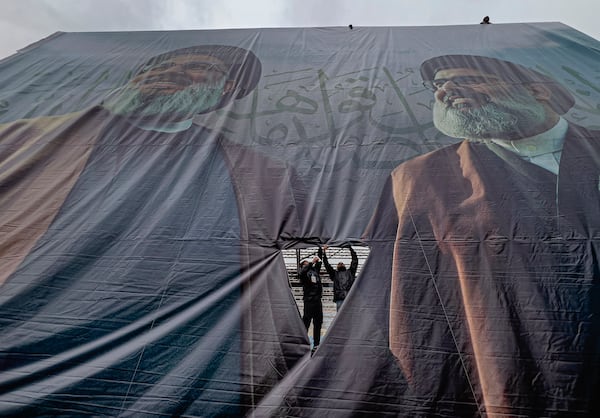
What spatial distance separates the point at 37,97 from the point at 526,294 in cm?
434

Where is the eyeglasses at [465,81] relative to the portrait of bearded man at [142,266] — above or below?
above

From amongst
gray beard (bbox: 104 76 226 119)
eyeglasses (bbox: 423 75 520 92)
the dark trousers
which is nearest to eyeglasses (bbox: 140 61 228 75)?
gray beard (bbox: 104 76 226 119)

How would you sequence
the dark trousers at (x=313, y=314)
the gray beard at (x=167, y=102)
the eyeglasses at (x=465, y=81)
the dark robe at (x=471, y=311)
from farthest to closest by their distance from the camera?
the eyeglasses at (x=465, y=81) → the gray beard at (x=167, y=102) → the dark trousers at (x=313, y=314) → the dark robe at (x=471, y=311)

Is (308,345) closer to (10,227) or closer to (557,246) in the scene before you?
(557,246)

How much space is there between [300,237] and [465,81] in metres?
2.28

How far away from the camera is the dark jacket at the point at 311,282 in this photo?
2988mm

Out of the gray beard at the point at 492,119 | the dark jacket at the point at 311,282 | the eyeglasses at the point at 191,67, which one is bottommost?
the dark jacket at the point at 311,282

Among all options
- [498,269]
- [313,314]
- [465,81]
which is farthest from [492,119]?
[313,314]

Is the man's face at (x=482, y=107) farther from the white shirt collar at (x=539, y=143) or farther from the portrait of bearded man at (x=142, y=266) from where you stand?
the portrait of bearded man at (x=142, y=266)

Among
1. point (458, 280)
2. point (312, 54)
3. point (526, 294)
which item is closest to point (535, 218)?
point (526, 294)

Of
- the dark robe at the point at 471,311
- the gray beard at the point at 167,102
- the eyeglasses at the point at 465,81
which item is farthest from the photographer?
the eyeglasses at the point at 465,81

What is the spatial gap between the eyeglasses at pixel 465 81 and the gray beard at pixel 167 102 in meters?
1.96

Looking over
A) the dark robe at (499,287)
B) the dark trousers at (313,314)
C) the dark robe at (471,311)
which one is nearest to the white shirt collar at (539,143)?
the dark robe at (499,287)

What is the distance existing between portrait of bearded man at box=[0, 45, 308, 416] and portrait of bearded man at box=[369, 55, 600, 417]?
27.0 inches
